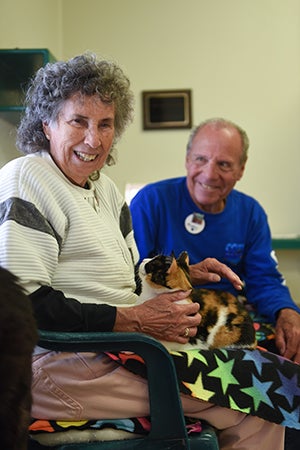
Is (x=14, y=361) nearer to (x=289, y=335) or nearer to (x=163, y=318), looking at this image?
(x=163, y=318)

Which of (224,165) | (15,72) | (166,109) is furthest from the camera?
(166,109)

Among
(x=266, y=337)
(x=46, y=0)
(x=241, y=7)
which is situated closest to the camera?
(x=266, y=337)

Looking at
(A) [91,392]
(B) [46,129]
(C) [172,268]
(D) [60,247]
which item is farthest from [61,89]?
(A) [91,392]

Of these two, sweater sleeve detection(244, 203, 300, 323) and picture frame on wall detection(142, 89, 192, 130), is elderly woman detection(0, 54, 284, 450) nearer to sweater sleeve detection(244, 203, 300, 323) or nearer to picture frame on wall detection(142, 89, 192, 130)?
sweater sleeve detection(244, 203, 300, 323)

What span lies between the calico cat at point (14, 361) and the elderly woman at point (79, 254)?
1.06 feet

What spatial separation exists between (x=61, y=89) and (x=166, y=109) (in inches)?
87.7

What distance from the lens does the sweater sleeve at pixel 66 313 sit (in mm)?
1099

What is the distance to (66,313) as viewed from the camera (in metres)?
1.12

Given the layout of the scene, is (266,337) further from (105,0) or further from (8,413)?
(105,0)

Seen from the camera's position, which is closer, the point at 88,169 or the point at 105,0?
the point at 88,169

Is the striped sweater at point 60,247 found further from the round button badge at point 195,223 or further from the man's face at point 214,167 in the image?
the man's face at point 214,167

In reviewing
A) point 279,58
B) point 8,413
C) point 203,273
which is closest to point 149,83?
point 279,58

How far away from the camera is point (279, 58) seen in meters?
3.47

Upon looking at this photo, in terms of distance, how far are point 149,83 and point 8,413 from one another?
3.10 metres
